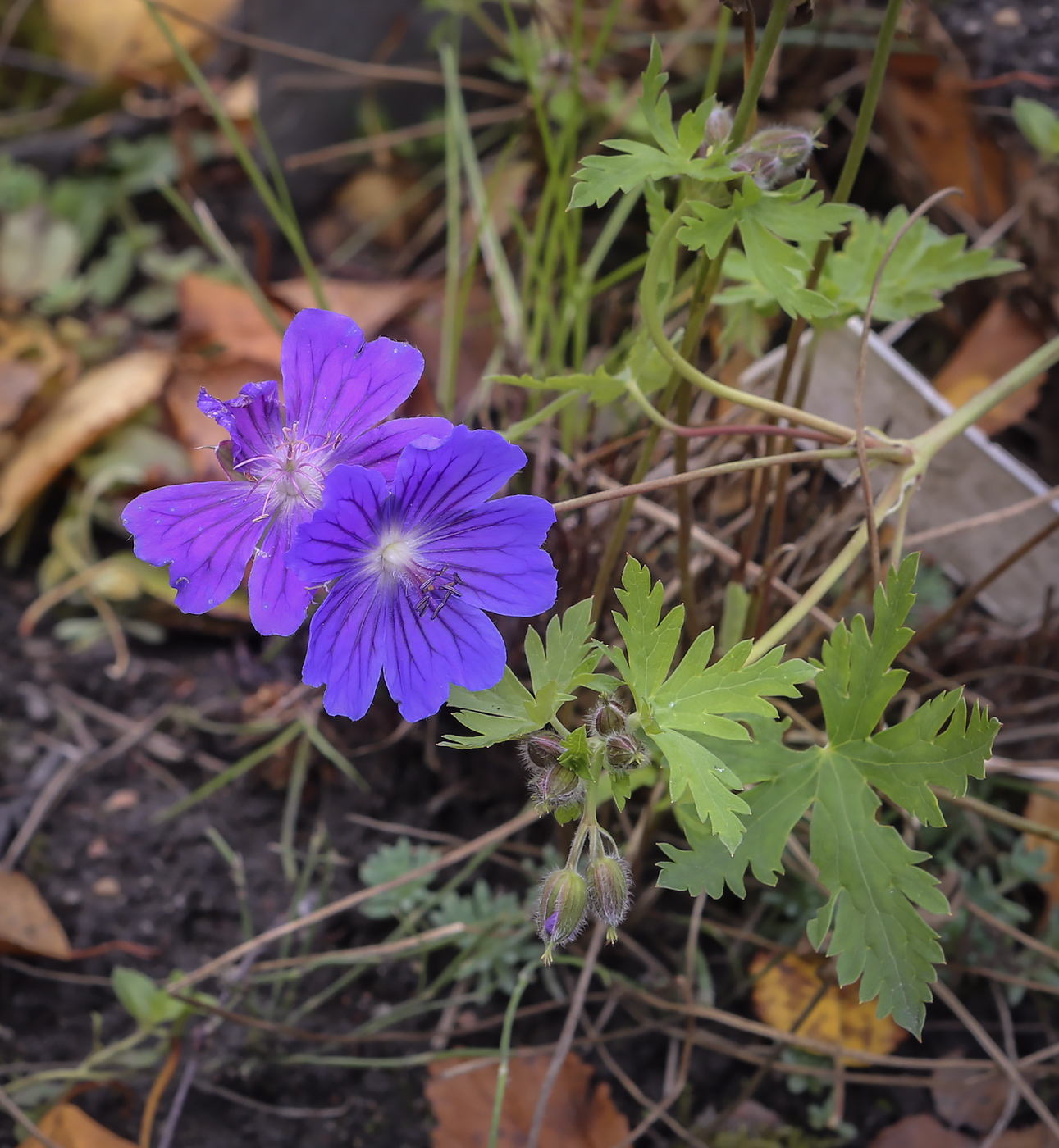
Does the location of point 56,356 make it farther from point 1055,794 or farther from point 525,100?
point 1055,794

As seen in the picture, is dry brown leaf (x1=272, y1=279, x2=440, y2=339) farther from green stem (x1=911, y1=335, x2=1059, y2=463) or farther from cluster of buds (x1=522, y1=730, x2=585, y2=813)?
cluster of buds (x1=522, y1=730, x2=585, y2=813)

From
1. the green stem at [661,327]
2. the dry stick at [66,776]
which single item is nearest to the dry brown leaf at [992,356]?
the green stem at [661,327]

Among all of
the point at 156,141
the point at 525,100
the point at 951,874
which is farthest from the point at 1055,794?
the point at 156,141

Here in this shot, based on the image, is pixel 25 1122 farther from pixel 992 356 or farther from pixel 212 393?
pixel 992 356

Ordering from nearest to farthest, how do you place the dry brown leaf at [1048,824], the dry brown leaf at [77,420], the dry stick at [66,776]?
1. the dry brown leaf at [1048,824]
2. the dry stick at [66,776]
3. the dry brown leaf at [77,420]

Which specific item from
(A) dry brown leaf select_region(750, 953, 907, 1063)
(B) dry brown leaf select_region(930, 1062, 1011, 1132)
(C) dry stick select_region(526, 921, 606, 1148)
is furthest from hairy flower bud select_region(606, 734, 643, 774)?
(B) dry brown leaf select_region(930, 1062, 1011, 1132)

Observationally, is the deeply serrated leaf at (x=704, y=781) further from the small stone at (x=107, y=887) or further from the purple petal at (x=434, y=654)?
the small stone at (x=107, y=887)
